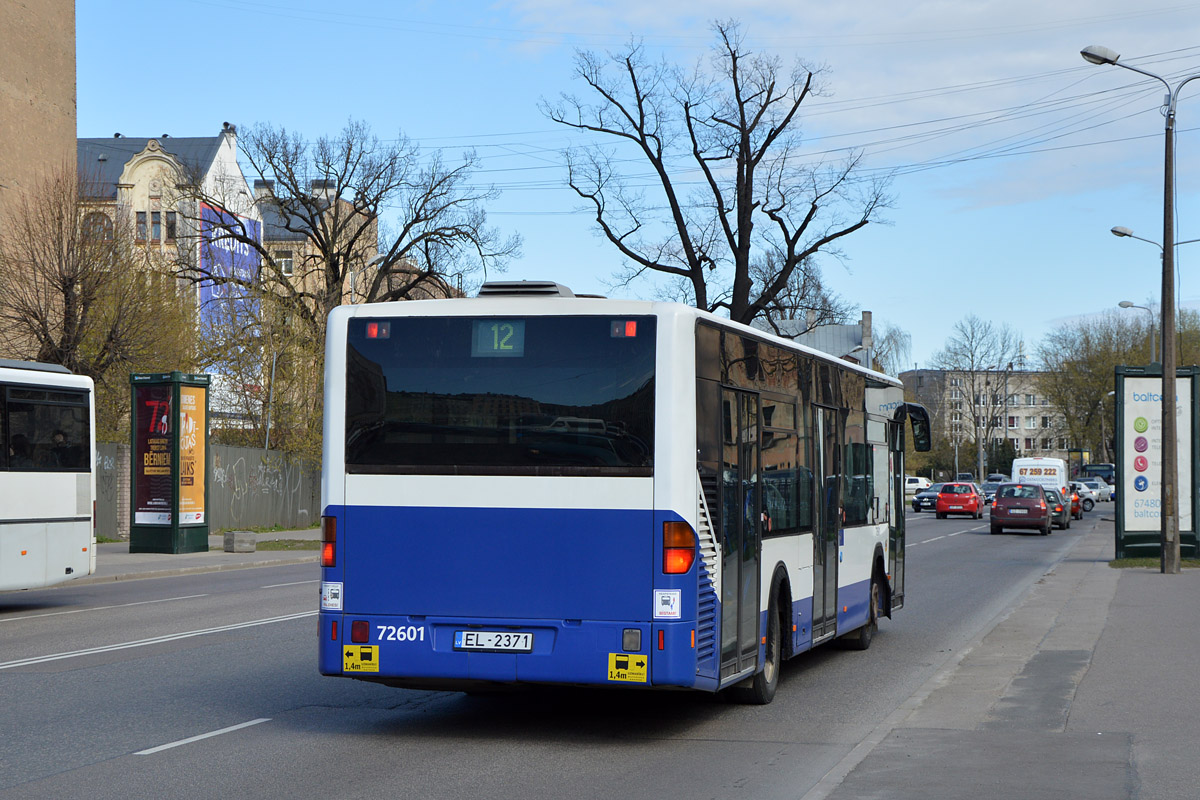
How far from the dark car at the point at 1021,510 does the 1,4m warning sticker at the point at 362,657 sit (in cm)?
3924

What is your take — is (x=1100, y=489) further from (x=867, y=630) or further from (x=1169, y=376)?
(x=867, y=630)

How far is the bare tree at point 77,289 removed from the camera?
32.7 meters

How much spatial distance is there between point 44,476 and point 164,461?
12.2 meters

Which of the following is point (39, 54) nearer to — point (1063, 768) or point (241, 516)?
point (241, 516)

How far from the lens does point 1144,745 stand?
823 cm

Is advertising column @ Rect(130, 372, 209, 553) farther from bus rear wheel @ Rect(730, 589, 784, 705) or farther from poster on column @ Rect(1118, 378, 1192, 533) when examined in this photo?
bus rear wheel @ Rect(730, 589, 784, 705)

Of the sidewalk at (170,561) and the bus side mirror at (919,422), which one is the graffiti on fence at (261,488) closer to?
the sidewalk at (170,561)

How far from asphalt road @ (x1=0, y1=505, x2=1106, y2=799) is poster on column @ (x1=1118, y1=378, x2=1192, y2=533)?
44.1ft

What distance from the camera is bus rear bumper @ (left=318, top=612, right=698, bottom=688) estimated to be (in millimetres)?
8133

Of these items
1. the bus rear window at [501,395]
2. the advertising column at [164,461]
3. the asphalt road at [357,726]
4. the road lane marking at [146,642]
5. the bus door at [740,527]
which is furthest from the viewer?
the advertising column at [164,461]

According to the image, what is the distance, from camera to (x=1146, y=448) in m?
27.5

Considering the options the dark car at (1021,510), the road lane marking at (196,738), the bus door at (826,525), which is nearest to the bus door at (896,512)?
the bus door at (826,525)

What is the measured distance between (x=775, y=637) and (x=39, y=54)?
45.4 metres

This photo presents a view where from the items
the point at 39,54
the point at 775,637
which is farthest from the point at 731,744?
the point at 39,54
